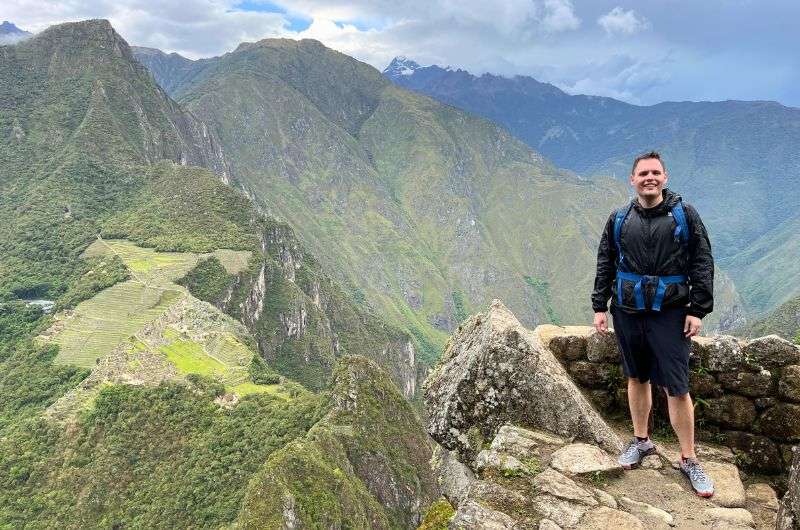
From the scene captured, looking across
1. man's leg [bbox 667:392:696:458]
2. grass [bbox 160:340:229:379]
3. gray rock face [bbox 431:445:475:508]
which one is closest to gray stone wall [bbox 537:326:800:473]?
man's leg [bbox 667:392:696:458]

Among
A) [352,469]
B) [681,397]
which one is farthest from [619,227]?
[352,469]

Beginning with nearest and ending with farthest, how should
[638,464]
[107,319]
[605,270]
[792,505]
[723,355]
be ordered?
[792,505] → [638,464] → [605,270] → [723,355] → [107,319]

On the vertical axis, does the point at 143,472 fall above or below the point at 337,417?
below

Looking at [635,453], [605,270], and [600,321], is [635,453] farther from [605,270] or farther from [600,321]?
[605,270]

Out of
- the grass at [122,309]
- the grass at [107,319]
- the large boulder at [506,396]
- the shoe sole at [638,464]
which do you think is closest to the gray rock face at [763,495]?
the shoe sole at [638,464]

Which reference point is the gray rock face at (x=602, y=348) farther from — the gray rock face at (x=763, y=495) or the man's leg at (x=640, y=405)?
the gray rock face at (x=763, y=495)

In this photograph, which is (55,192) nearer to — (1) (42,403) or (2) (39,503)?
(1) (42,403)

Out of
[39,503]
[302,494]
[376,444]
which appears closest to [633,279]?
[302,494]
